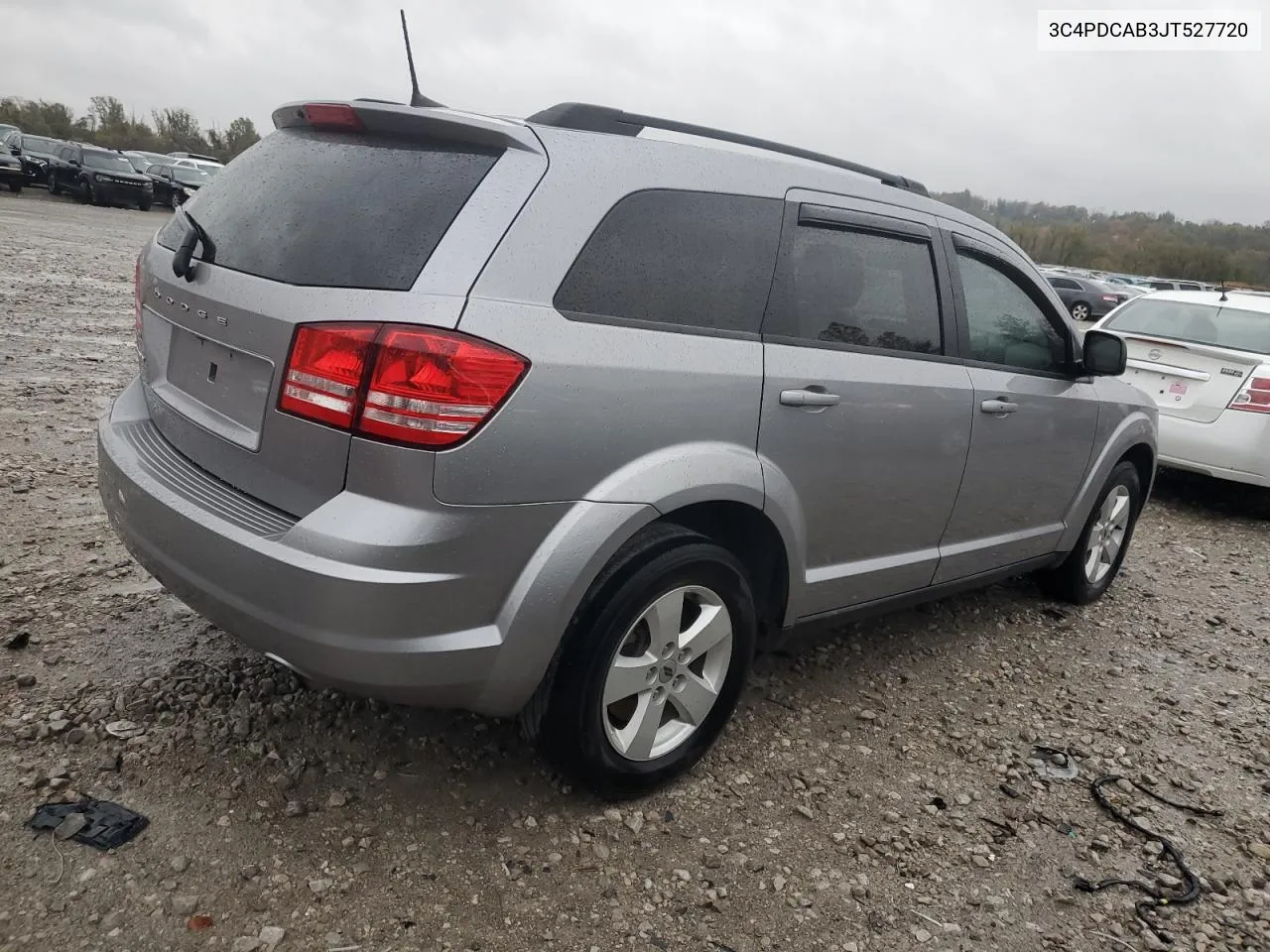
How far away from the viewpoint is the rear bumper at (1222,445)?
21.2ft

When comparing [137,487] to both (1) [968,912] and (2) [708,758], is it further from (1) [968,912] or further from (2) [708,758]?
(1) [968,912]

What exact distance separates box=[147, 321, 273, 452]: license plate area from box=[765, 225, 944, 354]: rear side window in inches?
54.1

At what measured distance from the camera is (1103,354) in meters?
4.04

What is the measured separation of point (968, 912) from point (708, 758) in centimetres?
86

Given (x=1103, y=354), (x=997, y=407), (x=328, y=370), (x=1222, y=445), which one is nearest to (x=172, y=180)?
(x=1222, y=445)

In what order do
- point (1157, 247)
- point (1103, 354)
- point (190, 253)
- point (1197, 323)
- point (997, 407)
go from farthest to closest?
point (1157, 247)
point (1197, 323)
point (1103, 354)
point (997, 407)
point (190, 253)

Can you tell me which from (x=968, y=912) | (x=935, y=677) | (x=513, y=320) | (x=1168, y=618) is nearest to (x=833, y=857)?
(x=968, y=912)

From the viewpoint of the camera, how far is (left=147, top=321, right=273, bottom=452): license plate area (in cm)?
234

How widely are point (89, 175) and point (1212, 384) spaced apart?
3103 centimetres

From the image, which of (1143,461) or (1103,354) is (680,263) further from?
(1143,461)

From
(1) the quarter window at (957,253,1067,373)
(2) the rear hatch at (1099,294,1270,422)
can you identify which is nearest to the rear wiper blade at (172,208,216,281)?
(1) the quarter window at (957,253,1067,373)

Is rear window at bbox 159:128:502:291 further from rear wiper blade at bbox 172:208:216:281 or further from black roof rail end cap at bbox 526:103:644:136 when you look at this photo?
black roof rail end cap at bbox 526:103:644:136

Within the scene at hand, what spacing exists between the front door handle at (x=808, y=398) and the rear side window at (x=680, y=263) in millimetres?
209

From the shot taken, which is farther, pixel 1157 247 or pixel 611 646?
pixel 1157 247
